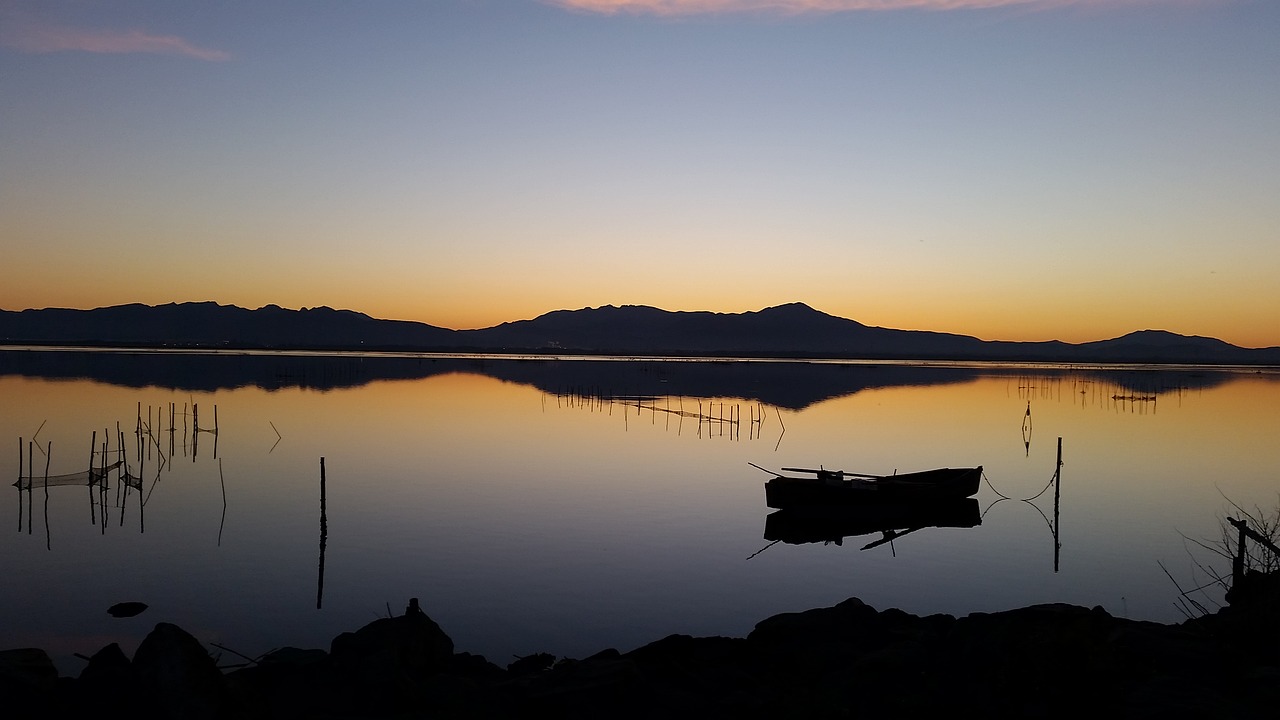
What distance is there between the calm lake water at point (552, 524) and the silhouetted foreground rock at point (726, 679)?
8.93 feet

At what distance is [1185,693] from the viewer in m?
10.1

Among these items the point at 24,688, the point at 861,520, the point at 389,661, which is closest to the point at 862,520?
the point at 861,520

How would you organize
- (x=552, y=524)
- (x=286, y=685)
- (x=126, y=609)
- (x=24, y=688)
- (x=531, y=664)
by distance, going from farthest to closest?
1. (x=552, y=524)
2. (x=126, y=609)
3. (x=531, y=664)
4. (x=286, y=685)
5. (x=24, y=688)

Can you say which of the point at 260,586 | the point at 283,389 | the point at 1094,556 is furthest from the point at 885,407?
the point at 260,586

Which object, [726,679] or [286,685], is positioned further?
[726,679]

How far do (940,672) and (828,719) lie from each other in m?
2.41

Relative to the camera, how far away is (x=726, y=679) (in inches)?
477

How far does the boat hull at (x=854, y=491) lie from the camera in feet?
87.2

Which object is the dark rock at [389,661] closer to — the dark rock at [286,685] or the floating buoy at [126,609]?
the dark rock at [286,685]

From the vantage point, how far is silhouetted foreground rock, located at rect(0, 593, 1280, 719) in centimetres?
1027

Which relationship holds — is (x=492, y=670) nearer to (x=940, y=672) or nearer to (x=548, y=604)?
(x=548, y=604)

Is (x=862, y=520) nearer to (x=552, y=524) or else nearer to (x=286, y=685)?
(x=552, y=524)

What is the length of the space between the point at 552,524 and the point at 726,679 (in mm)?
13788

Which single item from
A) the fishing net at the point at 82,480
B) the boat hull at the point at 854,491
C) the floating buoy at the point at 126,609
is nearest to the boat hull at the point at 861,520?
the boat hull at the point at 854,491
